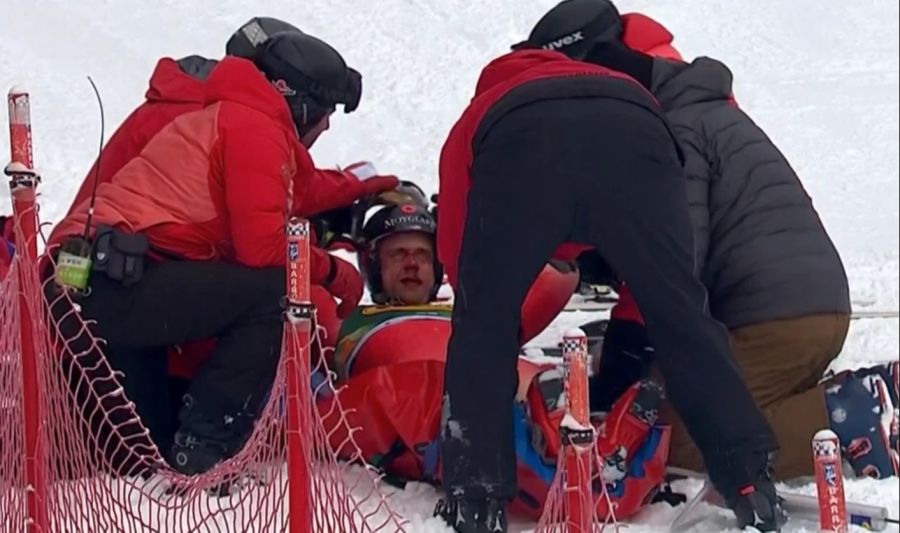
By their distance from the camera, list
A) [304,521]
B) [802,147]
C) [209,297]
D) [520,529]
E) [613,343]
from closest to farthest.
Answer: [304,521]
[520,529]
[209,297]
[613,343]
[802,147]

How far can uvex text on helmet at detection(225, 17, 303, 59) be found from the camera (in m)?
4.04

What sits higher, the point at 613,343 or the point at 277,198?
the point at 277,198

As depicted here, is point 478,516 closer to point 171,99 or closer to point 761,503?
point 761,503

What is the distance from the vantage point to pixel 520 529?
347cm

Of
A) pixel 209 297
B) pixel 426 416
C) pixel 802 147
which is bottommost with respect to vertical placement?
pixel 426 416

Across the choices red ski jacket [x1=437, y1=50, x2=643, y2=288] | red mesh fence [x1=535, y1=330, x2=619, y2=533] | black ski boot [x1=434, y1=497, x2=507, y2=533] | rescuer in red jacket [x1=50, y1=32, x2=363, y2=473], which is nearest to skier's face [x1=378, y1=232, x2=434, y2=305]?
rescuer in red jacket [x1=50, y1=32, x2=363, y2=473]

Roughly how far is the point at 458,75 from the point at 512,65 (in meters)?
2.50

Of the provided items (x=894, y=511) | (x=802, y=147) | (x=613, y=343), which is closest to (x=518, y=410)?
(x=613, y=343)

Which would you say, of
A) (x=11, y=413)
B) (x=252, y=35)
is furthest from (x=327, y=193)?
(x=11, y=413)

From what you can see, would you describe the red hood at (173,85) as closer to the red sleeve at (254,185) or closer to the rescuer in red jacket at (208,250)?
the rescuer in red jacket at (208,250)

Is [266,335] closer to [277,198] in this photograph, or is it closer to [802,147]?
[277,198]

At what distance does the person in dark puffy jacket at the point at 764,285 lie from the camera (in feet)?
12.7

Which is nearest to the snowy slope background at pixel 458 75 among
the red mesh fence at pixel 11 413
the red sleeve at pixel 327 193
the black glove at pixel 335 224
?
the red sleeve at pixel 327 193

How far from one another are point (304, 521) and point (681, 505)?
1.33 metres
